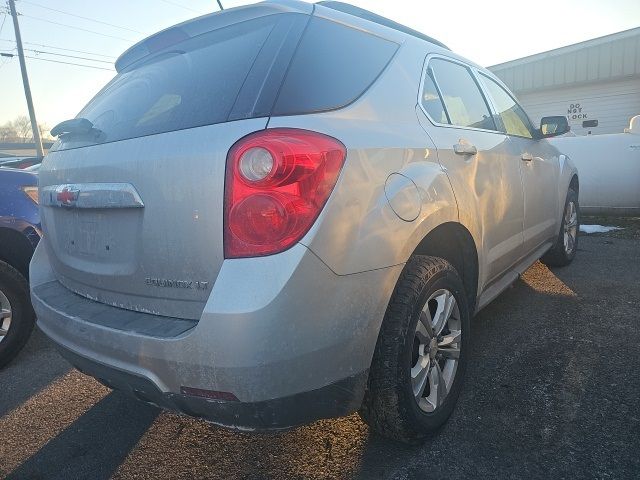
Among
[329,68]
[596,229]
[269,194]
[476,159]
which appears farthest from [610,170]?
[269,194]

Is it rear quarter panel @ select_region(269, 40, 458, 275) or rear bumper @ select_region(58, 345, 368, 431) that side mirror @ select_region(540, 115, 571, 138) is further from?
rear bumper @ select_region(58, 345, 368, 431)

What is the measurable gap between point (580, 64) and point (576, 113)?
144 cm

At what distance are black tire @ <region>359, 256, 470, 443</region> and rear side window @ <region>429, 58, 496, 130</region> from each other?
95 cm

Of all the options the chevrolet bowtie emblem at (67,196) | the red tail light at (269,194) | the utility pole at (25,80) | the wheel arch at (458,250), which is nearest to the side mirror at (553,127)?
the wheel arch at (458,250)

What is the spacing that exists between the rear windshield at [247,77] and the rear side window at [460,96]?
1.50ft

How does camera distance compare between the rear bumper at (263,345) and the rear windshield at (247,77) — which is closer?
the rear bumper at (263,345)

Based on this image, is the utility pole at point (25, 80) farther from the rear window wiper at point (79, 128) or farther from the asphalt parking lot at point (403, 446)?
the rear window wiper at point (79, 128)

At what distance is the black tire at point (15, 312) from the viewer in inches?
120

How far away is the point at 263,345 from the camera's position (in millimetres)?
1394

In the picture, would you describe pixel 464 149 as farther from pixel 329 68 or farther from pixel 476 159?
pixel 329 68

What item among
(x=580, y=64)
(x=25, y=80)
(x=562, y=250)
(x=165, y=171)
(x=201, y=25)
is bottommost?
(x=562, y=250)

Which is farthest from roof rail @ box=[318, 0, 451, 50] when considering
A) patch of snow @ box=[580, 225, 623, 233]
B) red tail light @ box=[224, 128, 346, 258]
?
patch of snow @ box=[580, 225, 623, 233]

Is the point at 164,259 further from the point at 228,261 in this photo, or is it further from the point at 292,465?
the point at 292,465

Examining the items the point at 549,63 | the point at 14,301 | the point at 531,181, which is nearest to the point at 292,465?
the point at 14,301
